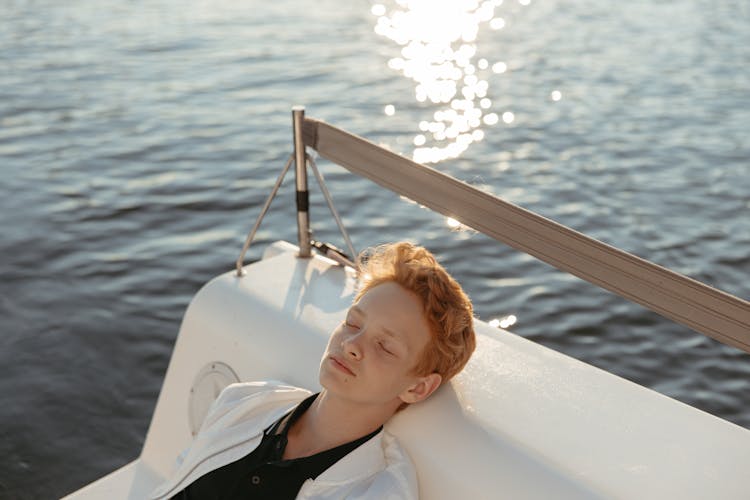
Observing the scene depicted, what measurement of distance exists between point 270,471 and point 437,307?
48 centimetres

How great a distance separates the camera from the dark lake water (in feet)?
15.3

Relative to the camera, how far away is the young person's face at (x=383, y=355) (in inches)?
73.8

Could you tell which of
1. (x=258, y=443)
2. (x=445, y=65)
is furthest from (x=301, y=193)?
(x=445, y=65)

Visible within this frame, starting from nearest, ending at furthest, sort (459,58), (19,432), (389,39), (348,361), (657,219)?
(348,361) < (19,432) < (657,219) < (459,58) < (389,39)

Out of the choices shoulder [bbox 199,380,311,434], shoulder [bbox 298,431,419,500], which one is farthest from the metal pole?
shoulder [bbox 298,431,419,500]

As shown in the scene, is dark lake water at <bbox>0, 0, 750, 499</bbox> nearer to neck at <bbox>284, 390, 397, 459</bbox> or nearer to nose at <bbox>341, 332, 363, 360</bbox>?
neck at <bbox>284, 390, 397, 459</bbox>

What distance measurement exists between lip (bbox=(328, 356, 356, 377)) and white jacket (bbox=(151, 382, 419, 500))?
0.14 m

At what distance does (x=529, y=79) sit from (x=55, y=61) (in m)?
4.49

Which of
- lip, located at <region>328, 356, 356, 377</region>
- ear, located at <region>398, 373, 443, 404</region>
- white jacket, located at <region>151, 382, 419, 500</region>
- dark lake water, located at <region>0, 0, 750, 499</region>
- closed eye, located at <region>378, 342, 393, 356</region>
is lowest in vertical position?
dark lake water, located at <region>0, 0, 750, 499</region>

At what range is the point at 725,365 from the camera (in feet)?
15.7

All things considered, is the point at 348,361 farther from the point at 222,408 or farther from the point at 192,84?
the point at 192,84

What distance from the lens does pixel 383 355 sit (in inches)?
73.8

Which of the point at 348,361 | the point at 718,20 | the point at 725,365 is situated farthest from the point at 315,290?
the point at 718,20

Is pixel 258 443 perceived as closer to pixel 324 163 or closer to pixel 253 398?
pixel 253 398
